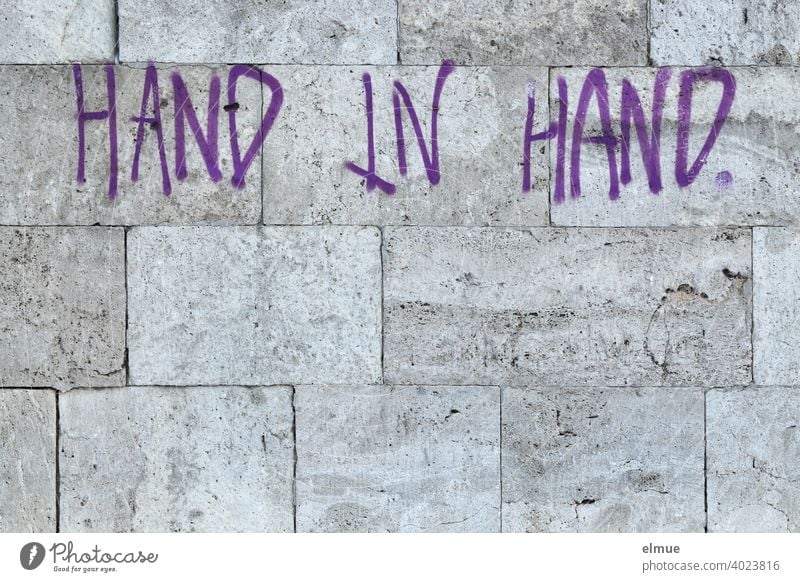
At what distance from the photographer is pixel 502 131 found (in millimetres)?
4633

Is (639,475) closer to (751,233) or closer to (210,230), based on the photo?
(751,233)

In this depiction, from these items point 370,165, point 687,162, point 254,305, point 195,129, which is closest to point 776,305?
point 687,162

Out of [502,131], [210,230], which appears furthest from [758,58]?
[210,230]

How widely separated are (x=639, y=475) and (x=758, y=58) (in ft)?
6.51

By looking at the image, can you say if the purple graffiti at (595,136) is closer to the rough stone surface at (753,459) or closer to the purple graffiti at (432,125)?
the purple graffiti at (432,125)

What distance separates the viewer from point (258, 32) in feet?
15.1

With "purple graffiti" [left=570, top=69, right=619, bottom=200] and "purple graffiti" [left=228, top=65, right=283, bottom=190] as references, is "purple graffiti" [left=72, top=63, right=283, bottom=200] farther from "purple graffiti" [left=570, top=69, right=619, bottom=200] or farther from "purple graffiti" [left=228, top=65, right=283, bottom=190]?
"purple graffiti" [left=570, top=69, right=619, bottom=200]

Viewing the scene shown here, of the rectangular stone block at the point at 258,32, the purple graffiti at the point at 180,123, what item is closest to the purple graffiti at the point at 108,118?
the purple graffiti at the point at 180,123

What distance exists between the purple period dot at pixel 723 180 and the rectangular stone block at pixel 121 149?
2.10 meters

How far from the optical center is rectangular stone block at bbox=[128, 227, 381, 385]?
4.62m

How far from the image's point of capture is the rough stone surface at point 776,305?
15.1 ft

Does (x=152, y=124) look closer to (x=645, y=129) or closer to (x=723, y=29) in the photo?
(x=645, y=129)

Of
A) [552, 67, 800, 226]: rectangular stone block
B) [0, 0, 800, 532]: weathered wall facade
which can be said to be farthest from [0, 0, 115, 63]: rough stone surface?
[552, 67, 800, 226]: rectangular stone block

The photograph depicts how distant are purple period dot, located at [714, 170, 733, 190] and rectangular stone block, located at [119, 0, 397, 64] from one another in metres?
1.58
